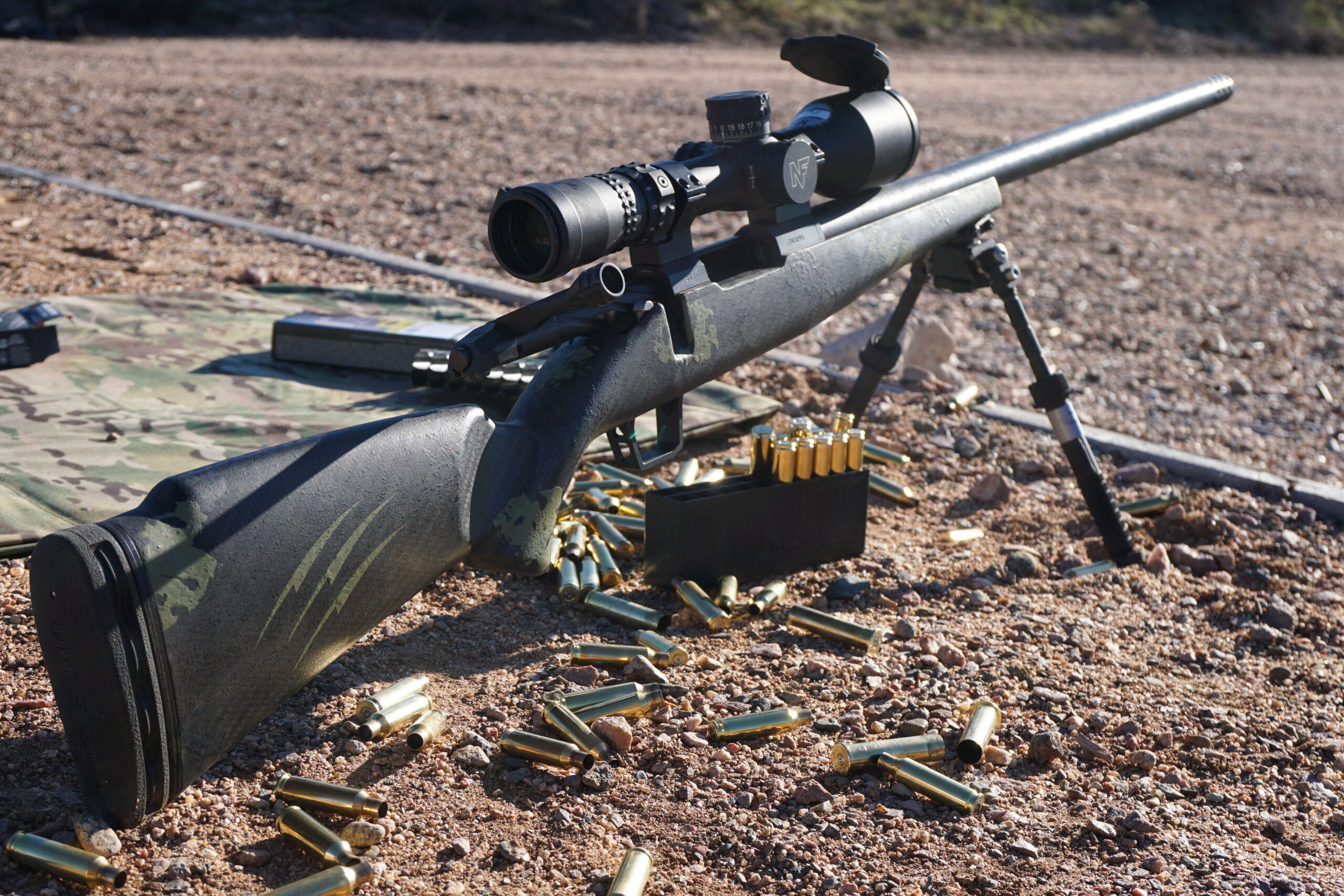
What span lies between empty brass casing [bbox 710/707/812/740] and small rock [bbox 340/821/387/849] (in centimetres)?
90

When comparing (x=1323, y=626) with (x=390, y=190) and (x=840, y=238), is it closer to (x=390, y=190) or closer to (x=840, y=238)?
(x=840, y=238)

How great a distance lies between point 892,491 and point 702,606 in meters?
1.42

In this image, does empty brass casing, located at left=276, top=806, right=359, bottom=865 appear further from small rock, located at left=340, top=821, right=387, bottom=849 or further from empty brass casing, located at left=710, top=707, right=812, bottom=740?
empty brass casing, located at left=710, top=707, right=812, bottom=740

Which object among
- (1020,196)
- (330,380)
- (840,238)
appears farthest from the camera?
(1020,196)

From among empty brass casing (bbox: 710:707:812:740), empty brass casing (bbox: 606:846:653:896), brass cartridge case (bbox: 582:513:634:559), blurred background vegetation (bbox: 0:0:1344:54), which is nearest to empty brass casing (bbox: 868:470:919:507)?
brass cartridge case (bbox: 582:513:634:559)

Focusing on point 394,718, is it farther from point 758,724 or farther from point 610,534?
point 610,534

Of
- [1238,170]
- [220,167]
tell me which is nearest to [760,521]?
[220,167]

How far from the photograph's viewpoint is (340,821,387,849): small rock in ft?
8.41

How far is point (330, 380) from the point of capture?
529cm

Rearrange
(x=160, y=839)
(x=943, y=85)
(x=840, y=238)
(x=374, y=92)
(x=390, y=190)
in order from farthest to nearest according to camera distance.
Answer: (x=943, y=85), (x=374, y=92), (x=390, y=190), (x=840, y=238), (x=160, y=839)

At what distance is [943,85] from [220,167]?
1138 cm

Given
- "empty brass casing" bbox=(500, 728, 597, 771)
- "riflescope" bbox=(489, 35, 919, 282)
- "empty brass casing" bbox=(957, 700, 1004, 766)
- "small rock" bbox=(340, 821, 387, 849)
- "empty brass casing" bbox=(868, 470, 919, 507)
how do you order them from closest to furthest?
"small rock" bbox=(340, 821, 387, 849), "riflescope" bbox=(489, 35, 919, 282), "empty brass casing" bbox=(500, 728, 597, 771), "empty brass casing" bbox=(957, 700, 1004, 766), "empty brass casing" bbox=(868, 470, 919, 507)

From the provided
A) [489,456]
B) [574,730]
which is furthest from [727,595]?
[489,456]

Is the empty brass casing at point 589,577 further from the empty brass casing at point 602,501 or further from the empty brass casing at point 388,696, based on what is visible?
the empty brass casing at point 388,696
